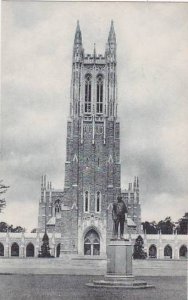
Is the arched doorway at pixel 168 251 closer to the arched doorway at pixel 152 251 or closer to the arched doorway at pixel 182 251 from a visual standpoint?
the arched doorway at pixel 152 251

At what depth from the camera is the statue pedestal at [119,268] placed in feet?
78.9

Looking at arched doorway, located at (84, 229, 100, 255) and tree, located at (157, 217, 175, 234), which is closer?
tree, located at (157, 217, 175, 234)

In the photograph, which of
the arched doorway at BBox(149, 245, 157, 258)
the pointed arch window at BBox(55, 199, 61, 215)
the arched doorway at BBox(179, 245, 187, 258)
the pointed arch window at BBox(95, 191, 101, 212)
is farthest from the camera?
the pointed arch window at BBox(55, 199, 61, 215)

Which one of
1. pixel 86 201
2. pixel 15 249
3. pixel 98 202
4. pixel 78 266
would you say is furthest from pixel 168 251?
pixel 78 266

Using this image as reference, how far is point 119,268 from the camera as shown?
2458cm

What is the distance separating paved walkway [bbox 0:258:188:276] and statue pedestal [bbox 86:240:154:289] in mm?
8461

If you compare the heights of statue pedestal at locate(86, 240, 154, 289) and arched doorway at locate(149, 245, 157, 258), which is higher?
statue pedestal at locate(86, 240, 154, 289)

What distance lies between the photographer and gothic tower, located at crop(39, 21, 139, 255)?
236 ft

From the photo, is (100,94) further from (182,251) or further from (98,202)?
(182,251)

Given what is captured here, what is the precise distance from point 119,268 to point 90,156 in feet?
165

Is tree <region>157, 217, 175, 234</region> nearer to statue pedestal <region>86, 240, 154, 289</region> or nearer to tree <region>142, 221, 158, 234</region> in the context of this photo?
tree <region>142, 221, 158, 234</region>

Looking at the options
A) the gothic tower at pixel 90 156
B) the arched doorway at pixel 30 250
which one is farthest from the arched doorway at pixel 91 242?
the arched doorway at pixel 30 250

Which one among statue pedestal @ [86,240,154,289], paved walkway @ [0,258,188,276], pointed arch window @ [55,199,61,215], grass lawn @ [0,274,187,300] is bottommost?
paved walkway @ [0,258,188,276]

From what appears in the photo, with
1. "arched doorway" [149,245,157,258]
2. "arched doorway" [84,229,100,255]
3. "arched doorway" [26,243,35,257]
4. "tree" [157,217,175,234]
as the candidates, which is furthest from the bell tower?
"arched doorway" [149,245,157,258]
